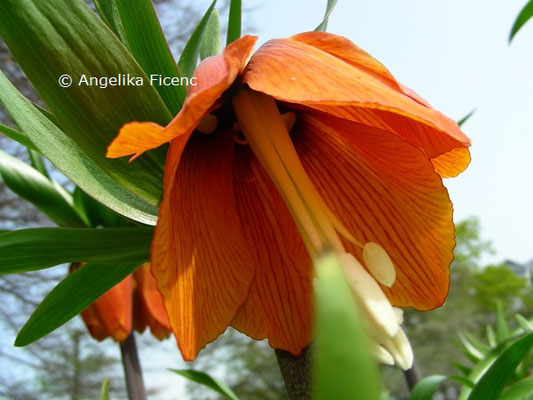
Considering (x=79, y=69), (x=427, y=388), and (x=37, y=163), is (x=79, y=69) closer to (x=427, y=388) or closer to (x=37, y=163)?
(x=427, y=388)

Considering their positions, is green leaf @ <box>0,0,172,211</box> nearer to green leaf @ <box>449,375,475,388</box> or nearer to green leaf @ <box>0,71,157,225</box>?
green leaf @ <box>0,71,157,225</box>

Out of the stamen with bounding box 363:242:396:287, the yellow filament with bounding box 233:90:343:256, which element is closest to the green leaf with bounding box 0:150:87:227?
the yellow filament with bounding box 233:90:343:256

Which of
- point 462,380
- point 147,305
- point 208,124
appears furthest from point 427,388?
point 147,305

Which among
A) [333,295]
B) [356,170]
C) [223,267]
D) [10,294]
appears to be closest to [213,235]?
[223,267]

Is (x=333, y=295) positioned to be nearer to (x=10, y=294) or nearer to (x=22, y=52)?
(x=22, y=52)

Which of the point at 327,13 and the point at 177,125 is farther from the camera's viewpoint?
the point at 327,13
